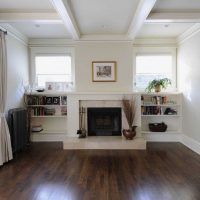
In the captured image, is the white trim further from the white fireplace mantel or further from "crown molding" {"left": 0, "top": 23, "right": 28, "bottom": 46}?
"crown molding" {"left": 0, "top": 23, "right": 28, "bottom": 46}

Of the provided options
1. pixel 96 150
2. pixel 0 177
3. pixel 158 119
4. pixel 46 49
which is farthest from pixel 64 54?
pixel 0 177

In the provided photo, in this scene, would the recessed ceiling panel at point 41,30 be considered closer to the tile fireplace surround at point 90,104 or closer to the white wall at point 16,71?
the white wall at point 16,71

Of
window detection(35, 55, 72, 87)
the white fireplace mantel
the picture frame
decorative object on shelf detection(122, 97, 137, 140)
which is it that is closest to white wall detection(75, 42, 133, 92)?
the picture frame

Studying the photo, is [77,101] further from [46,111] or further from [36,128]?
[36,128]

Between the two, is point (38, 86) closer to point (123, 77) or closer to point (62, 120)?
point (62, 120)

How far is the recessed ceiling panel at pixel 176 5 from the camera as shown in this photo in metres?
3.52

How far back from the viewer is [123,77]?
18.8 ft

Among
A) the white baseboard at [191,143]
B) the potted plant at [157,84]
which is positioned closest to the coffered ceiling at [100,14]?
the potted plant at [157,84]

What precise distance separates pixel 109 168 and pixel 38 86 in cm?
336

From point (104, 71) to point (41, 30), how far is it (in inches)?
73.3

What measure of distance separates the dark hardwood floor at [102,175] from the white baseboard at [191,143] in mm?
149

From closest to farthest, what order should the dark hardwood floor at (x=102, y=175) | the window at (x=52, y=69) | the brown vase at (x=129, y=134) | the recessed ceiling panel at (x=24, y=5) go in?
the dark hardwood floor at (x=102, y=175) → the recessed ceiling panel at (x=24, y=5) → the brown vase at (x=129, y=134) → the window at (x=52, y=69)

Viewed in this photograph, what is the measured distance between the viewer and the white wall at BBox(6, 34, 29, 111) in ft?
15.9

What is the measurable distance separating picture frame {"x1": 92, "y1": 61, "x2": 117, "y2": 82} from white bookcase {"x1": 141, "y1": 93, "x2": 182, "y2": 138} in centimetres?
98
